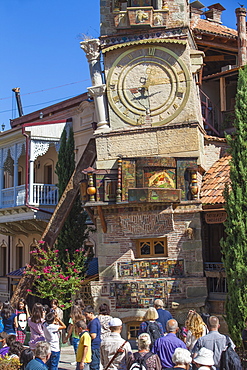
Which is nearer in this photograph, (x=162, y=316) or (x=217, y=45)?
(x=162, y=316)

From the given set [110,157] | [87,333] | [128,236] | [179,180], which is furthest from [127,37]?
[87,333]

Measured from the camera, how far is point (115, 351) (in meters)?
8.32

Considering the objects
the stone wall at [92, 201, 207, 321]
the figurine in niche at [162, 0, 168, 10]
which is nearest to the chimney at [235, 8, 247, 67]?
the figurine in niche at [162, 0, 168, 10]

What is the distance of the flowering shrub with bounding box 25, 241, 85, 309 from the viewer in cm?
1634

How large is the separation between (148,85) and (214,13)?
10262 mm

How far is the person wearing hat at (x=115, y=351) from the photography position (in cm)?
818

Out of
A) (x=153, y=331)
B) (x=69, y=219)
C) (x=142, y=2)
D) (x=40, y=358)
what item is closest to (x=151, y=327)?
(x=153, y=331)

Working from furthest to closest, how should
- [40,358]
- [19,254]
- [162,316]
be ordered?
[19,254] < [162,316] < [40,358]

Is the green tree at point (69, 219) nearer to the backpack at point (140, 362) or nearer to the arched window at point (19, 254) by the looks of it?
the arched window at point (19, 254)

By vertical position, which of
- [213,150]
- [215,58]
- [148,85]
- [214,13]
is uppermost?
A: [214,13]

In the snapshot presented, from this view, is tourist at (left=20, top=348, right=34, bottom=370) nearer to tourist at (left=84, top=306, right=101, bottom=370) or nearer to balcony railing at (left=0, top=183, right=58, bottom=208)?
tourist at (left=84, top=306, right=101, bottom=370)

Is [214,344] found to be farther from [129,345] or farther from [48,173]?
[48,173]

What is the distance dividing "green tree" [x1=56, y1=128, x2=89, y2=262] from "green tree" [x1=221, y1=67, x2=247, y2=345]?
5895 millimetres

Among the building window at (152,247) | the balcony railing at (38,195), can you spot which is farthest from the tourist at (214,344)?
the balcony railing at (38,195)
